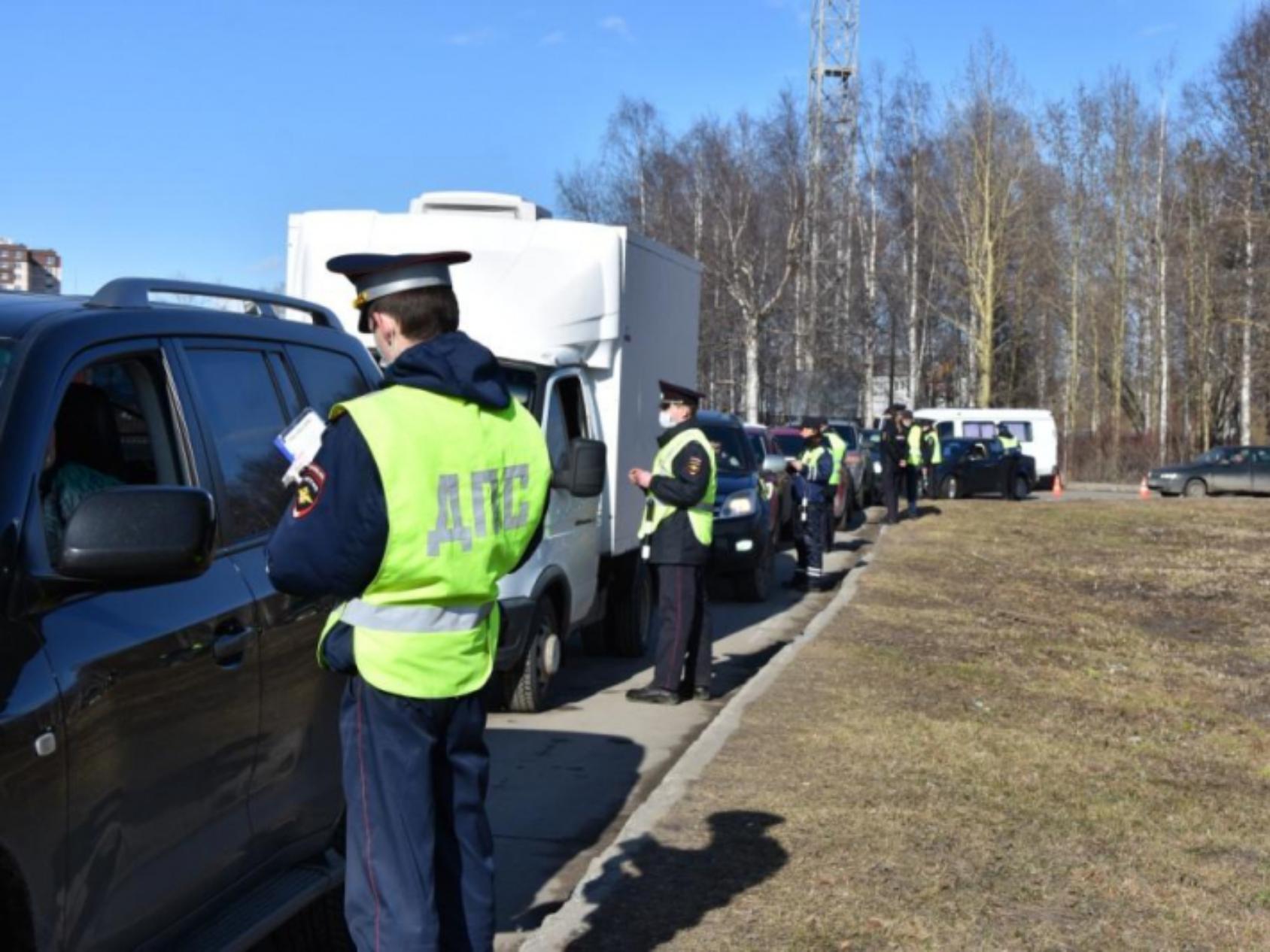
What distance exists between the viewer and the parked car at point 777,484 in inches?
714

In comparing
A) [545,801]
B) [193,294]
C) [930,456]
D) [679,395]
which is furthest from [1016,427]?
[193,294]

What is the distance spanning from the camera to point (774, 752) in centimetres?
762

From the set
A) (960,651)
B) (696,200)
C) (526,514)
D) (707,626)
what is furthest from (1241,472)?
(526,514)

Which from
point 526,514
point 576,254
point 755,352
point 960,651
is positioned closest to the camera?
point 526,514

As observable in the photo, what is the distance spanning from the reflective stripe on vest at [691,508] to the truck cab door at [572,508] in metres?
0.41

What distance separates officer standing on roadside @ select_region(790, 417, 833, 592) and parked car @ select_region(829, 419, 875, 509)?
10571 millimetres

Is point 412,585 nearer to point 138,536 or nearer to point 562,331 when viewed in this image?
point 138,536

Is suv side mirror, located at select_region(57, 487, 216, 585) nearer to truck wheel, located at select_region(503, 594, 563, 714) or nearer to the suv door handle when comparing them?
the suv door handle

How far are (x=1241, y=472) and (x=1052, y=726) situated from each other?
3532 cm

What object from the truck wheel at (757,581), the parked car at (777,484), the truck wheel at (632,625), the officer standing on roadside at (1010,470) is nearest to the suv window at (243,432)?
the truck wheel at (632,625)

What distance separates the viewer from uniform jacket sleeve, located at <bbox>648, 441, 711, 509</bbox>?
31.9 ft

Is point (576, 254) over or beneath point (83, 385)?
over

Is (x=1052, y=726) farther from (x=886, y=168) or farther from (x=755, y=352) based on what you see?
(x=886, y=168)

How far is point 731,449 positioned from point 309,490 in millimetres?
12938
